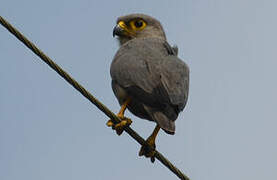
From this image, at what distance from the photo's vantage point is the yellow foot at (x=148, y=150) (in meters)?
8.13

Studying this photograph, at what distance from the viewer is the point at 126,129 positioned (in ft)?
24.8

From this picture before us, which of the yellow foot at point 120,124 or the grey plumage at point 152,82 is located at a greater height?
the grey plumage at point 152,82

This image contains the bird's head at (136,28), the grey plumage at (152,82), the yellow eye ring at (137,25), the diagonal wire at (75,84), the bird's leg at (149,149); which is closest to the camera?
the diagonal wire at (75,84)

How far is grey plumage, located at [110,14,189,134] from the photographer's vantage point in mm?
7801

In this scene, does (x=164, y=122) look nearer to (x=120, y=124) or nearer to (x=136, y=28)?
(x=120, y=124)

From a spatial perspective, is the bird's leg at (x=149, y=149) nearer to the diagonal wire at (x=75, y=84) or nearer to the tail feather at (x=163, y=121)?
the tail feather at (x=163, y=121)

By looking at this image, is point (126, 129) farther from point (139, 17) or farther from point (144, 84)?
point (139, 17)

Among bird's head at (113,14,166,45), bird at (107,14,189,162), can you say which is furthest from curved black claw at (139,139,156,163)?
bird's head at (113,14,166,45)

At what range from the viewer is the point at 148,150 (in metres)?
8.15

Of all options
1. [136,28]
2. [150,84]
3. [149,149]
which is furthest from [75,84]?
[136,28]

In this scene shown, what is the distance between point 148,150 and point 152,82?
0.87m

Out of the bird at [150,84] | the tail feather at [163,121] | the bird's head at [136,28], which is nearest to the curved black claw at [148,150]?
the bird at [150,84]

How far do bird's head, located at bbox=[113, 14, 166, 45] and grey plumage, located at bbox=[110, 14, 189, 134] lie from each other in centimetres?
158

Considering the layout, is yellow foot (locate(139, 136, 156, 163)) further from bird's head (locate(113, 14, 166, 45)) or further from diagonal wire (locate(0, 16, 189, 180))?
bird's head (locate(113, 14, 166, 45))
